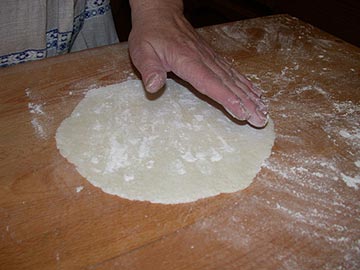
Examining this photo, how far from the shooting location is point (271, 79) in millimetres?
1021

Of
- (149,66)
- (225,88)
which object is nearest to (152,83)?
(149,66)

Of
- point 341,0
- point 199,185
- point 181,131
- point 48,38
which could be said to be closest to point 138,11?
point 48,38

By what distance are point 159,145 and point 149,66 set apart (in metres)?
0.19

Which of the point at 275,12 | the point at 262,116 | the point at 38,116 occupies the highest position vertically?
the point at 262,116

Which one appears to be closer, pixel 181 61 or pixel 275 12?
pixel 181 61

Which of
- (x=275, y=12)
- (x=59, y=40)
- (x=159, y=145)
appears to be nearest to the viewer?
(x=159, y=145)

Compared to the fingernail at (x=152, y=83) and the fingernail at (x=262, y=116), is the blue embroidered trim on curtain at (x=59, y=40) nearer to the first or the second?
the fingernail at (x=152, y=83)

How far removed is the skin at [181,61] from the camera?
816mm

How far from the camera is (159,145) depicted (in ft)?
2.59

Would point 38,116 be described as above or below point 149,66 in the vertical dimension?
below

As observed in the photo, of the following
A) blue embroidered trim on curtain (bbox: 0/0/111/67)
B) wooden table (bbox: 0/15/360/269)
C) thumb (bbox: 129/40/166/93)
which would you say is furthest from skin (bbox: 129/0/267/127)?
blue embroidered trim on curtain (bbox: 0/0/111/67)

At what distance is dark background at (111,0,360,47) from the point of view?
1.91m

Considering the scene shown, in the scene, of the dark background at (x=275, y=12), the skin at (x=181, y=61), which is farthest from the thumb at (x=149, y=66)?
the dark background at (x=275, y=12)

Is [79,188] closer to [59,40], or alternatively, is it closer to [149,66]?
[149,66]
